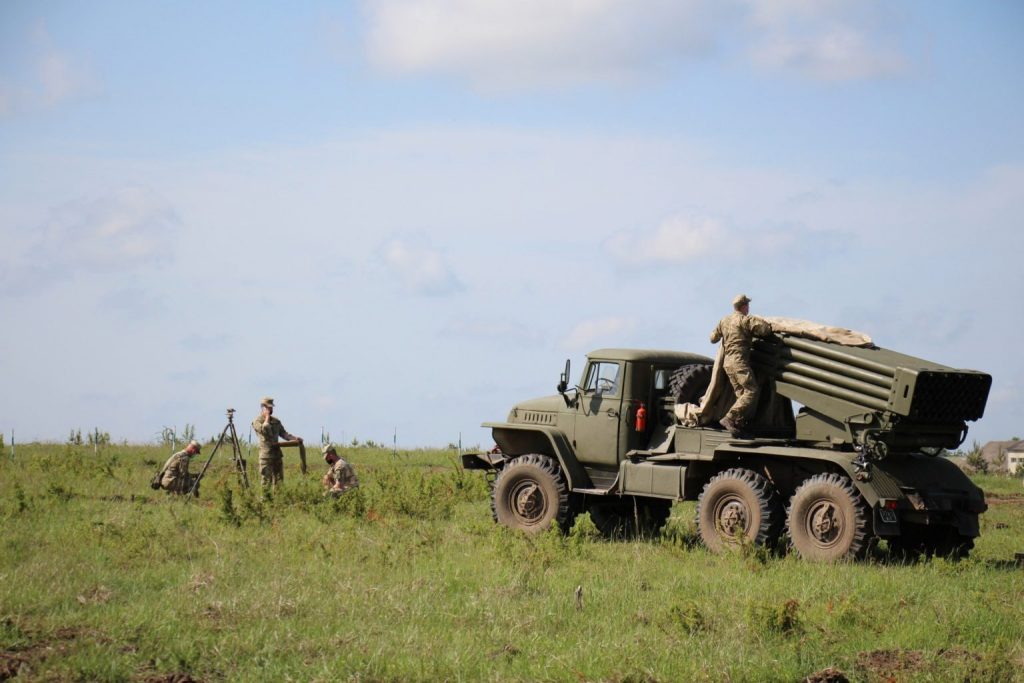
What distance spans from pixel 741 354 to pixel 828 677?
6.20 m

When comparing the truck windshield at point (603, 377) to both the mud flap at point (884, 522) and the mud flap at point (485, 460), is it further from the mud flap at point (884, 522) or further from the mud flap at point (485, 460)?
the mud flap at point (884, 522)

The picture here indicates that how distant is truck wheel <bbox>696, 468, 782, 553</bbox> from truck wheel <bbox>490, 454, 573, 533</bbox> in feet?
7.04

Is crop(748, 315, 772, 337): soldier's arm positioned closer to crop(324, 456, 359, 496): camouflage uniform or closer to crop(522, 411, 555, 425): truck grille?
crop(522, 411, 555, 425): truck grille

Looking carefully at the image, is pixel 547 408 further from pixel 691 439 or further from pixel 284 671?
pixel 284 671

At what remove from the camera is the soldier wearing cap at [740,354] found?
1441 centimetres

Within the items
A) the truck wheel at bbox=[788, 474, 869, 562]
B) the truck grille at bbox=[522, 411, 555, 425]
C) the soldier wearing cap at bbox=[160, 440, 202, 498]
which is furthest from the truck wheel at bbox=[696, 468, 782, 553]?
the soldier wearing cap at bbox=[160, 440, 202, 498]

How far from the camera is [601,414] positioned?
1602 centimetres

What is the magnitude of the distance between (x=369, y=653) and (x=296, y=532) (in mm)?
6234

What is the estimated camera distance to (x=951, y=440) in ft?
45.8

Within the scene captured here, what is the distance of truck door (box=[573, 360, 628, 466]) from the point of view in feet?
52.1

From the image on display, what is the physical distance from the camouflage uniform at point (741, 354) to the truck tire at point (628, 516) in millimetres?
2603

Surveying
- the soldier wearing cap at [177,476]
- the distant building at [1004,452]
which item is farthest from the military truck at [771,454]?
the distant building at [1004,452]

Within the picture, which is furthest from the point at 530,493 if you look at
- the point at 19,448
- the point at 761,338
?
the point at 19,448

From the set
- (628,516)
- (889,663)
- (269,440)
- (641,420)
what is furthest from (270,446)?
(889,663)
